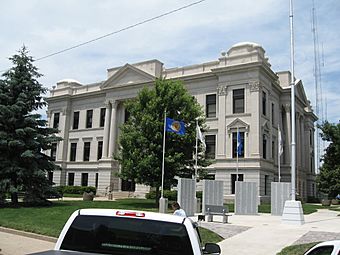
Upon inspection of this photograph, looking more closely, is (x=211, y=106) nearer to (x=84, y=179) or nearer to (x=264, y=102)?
(x=264, y=102)

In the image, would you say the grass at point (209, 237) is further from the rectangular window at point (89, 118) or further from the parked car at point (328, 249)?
the rectangular window at point (89, 118)

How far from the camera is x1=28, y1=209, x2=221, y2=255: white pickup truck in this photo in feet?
13.1

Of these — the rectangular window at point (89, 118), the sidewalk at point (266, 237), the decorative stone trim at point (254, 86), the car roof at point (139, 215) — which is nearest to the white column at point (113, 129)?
the rectangular window at point (89, 118)

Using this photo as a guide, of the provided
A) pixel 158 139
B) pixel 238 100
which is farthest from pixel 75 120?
pixel 158 139

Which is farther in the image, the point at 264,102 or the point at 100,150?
the point at 100,150

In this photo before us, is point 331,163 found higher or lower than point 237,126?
lower

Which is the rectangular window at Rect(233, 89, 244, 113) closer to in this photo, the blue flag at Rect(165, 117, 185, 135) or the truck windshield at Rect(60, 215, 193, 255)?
the blue flag at Rect(165, 117, 185, 135)

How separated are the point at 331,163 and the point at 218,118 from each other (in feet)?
43.7

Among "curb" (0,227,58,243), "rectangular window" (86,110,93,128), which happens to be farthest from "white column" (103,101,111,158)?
"curb" (0,227,58,243)

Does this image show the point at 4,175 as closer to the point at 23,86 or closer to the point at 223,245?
the point at 23,86

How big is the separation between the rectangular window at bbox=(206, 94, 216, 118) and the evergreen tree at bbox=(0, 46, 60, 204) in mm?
23042

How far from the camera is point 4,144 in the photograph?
960 inches

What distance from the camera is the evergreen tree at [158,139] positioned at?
28594 millimetres

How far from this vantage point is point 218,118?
144 ft
